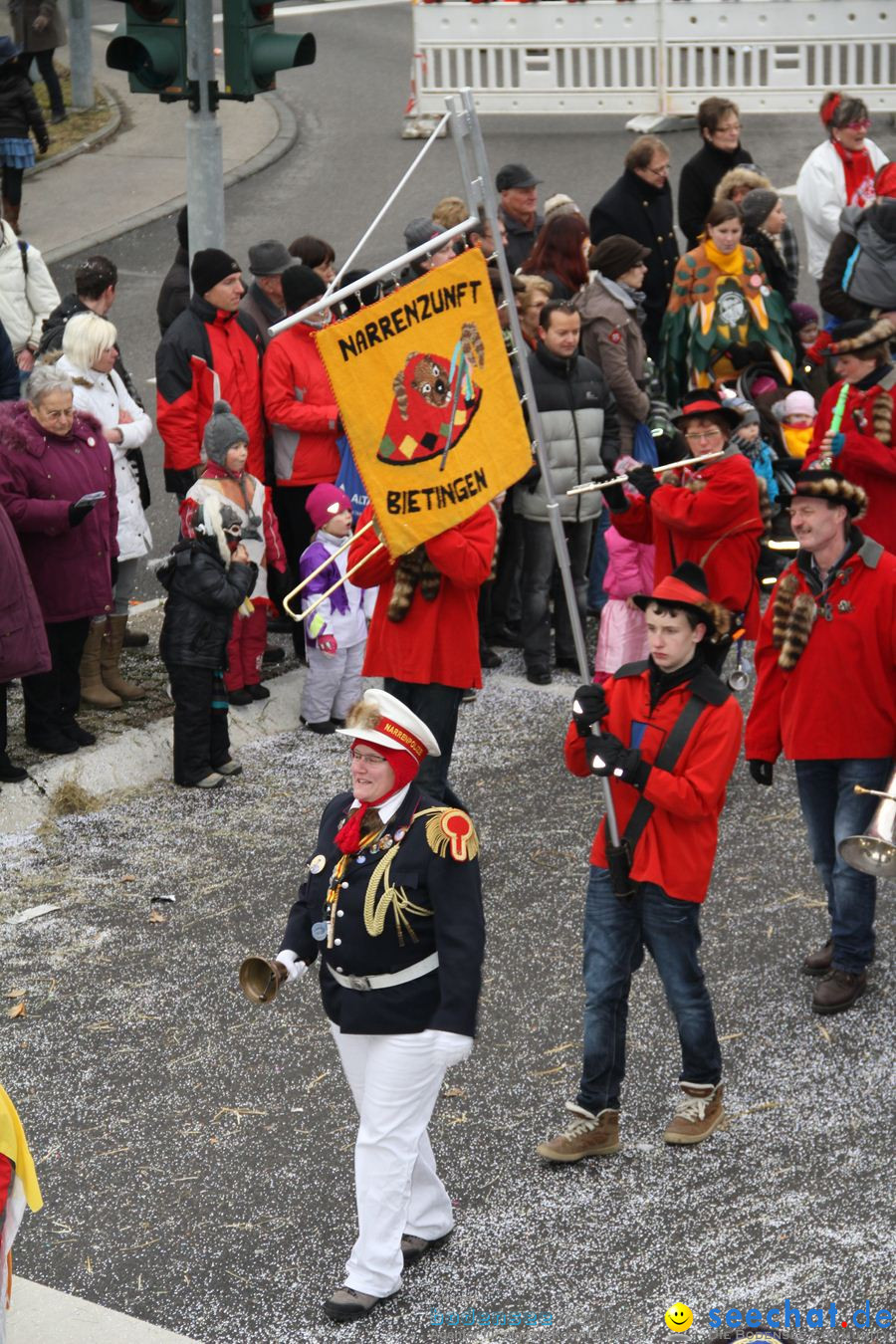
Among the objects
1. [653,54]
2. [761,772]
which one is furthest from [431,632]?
[653,54]

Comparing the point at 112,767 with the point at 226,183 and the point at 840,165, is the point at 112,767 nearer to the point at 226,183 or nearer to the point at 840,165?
the point at 840,165

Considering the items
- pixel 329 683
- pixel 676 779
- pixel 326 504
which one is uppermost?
pixel 676 779

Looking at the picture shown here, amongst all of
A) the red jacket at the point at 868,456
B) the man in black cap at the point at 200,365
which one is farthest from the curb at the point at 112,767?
the red jacket at the point at 868,456

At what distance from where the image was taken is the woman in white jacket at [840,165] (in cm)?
1322

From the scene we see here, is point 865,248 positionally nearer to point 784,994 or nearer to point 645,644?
point 645,644

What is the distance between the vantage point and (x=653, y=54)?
16.2m

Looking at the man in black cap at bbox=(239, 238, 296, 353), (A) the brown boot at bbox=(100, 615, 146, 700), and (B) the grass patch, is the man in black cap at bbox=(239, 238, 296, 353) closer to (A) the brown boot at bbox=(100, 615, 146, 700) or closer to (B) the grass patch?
(A) the brown boot at bbox=(100, 615, 146, 700)

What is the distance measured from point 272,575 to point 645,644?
2.17 metres

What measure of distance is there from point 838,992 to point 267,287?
219 inches

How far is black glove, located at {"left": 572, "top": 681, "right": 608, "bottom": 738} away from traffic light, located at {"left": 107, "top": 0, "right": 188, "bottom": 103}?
4674 millimetres

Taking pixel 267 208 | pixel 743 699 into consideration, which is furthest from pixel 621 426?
pixel 267 208

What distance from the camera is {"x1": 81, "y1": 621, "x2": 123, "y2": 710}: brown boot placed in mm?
9820

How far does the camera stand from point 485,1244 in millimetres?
5961

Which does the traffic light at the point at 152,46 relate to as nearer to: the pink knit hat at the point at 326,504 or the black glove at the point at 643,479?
the pink knit hat at the point at 326,504
